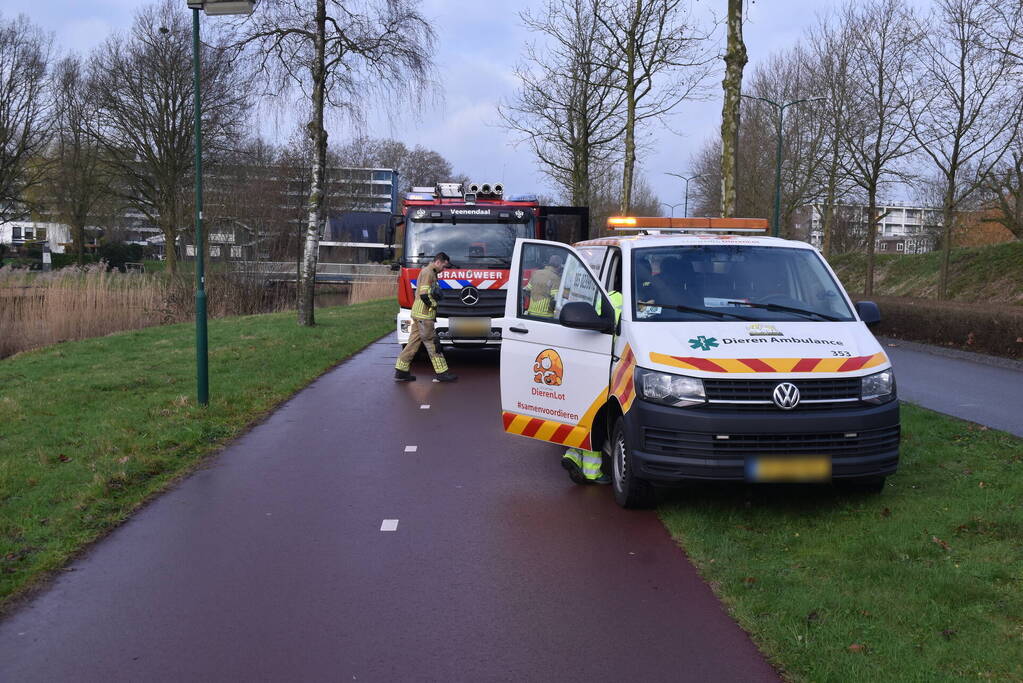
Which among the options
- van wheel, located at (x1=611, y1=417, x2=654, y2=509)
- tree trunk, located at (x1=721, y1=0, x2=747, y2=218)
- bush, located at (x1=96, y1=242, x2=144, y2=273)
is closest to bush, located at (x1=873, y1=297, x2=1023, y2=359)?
tree trunk, located at (x1=721, y1=0, x2=747, y2=218)

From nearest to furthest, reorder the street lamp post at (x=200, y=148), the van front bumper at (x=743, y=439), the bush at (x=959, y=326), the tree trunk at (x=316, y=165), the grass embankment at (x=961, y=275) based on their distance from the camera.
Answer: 1. the van front bumper at (x=743, y=439)
2. the street lamp post at (x=200, y=148)
3. the bush at (x=959, y=326)
4. the tree trunk at (x=316, y=165)
5. the grass embankment at (x=961, y=275)

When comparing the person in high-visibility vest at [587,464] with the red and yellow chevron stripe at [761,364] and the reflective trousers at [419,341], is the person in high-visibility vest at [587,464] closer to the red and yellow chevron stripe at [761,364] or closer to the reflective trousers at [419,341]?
the red and yellow chevron stripe at [761,364]

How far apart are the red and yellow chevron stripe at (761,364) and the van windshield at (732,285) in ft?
2.10

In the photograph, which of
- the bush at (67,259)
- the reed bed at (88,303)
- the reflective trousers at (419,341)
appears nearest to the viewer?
the reflective trousers at (419,341)

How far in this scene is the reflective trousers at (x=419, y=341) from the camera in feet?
42.1

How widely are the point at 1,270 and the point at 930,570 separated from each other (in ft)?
75.6

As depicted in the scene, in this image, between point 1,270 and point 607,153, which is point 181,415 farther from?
point 607,153

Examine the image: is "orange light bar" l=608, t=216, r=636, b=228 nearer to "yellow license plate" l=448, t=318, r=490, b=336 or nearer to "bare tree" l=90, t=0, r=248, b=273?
"yellow license plate" l=448, t=318, r=490, b=336

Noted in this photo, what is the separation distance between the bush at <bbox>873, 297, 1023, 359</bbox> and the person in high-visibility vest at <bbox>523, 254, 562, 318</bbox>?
35.4 feet

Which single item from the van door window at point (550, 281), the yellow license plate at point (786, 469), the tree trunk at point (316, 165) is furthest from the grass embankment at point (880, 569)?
the tree trunk at point (316, 165)

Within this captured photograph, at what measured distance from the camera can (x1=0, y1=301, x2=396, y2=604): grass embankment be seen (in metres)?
5.93

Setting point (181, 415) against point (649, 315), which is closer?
point (649, 315)

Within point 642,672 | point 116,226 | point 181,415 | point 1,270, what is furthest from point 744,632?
point 116,226

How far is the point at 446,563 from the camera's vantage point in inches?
209
